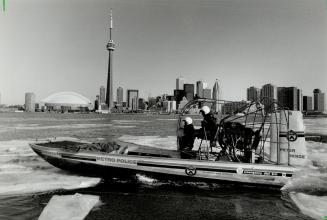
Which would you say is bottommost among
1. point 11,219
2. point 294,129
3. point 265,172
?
point 11,219

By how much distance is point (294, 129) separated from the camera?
7488 mm

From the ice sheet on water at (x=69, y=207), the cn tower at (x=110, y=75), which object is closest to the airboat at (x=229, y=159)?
the ice sheet on water at (x=69, y=207)

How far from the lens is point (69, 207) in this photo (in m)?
6.09

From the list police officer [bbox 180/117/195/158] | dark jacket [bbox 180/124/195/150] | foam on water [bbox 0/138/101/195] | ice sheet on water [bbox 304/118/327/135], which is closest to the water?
foam on water [bbox 0/138/101/195]

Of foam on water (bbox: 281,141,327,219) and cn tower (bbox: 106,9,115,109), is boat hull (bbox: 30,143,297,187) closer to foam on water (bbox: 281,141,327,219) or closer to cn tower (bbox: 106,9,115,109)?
foam on water (bbox: 281,141,327,219)

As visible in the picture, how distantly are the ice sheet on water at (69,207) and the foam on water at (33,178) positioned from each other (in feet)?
2.96

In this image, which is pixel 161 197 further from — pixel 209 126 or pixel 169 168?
pixel 209 126

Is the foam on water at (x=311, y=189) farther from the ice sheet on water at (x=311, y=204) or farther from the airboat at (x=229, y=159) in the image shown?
the airboat at (x=229, y=159)

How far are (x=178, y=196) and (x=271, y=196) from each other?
2.27m

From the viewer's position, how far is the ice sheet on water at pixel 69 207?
5.65 m

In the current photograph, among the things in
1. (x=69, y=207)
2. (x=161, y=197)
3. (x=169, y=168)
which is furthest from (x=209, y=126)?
(x=69, y=207)

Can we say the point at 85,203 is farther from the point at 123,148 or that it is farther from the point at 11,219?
the point at 123,148

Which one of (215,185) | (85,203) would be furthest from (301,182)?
(85,203)

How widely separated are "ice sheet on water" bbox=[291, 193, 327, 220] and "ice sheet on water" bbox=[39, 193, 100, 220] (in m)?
4.41
